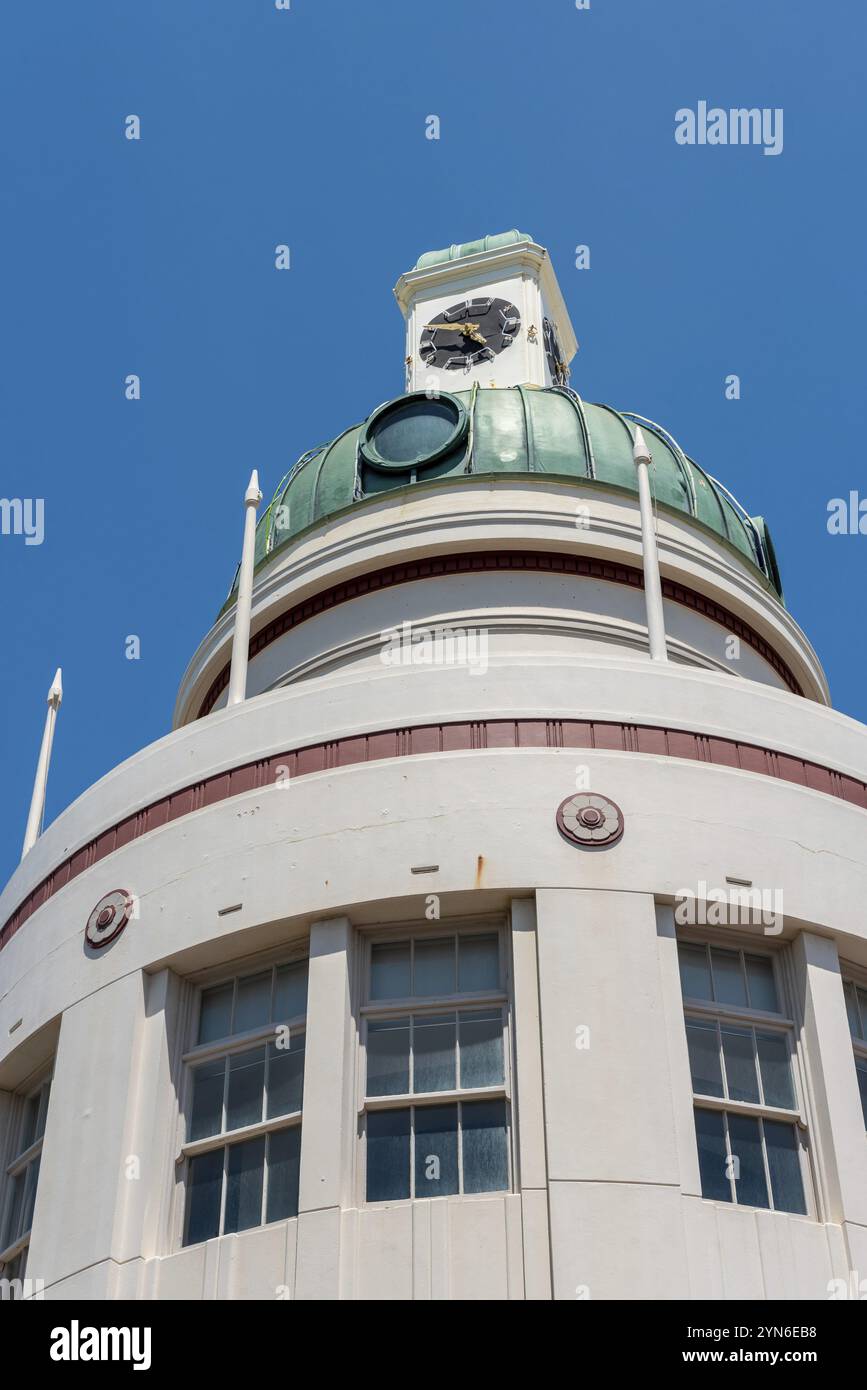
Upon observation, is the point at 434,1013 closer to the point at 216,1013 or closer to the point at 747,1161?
the point at 216,1013

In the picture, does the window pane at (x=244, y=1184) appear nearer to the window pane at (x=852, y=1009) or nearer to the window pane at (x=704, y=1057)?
the window pane at (x=704, y=1057)

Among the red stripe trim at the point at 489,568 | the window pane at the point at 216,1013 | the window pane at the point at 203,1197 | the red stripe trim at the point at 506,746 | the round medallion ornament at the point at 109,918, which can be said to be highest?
the red stripe trim at the point at 489,568

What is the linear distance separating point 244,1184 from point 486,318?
22.7m

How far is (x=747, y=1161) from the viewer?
15.4 meters

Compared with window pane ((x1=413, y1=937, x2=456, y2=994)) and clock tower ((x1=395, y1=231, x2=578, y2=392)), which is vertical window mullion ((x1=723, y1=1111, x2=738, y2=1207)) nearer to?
window pane ((x1=413, y1=937, x2=456, y2=994))

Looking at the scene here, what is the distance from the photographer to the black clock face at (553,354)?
35031mm

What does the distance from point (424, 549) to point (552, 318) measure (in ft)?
41.8

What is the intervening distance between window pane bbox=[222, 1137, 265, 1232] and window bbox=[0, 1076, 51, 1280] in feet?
7.21

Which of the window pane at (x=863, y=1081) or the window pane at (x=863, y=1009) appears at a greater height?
the window pane at (x=863, y=1009)

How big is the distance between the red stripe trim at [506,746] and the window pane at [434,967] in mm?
1878

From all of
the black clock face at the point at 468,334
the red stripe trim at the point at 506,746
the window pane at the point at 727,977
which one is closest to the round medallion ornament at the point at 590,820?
the red stripe trim at the point at 506,746

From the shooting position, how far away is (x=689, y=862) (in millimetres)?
16578
